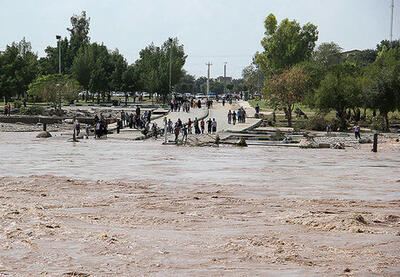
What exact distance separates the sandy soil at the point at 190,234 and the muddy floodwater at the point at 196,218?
0.02 metres

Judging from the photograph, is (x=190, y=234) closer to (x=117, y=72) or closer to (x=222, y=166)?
(x=222, y=166)

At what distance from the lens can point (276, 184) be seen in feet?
64.2

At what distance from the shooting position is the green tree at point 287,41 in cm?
7256

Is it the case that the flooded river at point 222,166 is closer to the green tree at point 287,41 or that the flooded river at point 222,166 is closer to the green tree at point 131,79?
the green tree at point 287,41

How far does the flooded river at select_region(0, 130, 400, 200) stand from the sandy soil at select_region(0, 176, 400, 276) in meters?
2.32

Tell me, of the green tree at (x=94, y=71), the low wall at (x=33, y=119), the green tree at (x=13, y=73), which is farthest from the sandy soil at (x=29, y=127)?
the green tree at (x=94, y=71)

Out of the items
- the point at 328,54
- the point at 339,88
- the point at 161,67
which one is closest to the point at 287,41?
the point at 161,67

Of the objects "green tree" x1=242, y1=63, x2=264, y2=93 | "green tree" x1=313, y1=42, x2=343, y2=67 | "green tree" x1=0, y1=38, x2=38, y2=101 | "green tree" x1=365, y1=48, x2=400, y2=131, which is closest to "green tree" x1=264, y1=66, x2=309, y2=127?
"green tree" x1=365, y1=48, x2=400, y2=131

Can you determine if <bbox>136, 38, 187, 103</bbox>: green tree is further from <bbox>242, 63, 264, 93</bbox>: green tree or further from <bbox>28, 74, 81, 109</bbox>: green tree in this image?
<bbox>242, 63, 264, 93</bbox>: green tree

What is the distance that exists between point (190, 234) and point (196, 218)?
1.62m

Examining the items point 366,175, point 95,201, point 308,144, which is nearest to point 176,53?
point 308,144

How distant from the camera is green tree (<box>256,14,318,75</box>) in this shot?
7256cm

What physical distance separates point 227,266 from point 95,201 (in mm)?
6854

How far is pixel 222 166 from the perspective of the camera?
2462cm
